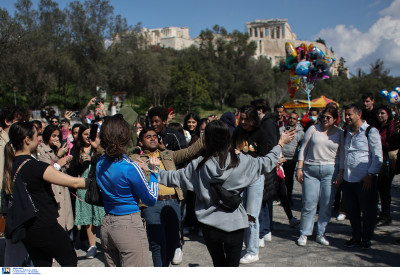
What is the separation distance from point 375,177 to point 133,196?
330cm

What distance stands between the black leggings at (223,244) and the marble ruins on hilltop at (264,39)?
75.2 m

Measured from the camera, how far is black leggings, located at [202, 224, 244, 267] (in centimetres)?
A: 281

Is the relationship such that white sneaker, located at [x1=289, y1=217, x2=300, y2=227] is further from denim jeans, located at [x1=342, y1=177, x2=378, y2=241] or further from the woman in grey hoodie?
the woman in grey hoodie

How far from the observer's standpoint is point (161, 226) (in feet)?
11.3

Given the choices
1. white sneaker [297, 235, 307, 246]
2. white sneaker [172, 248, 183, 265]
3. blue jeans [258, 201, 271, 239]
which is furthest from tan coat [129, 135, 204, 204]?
white sneaker [297, 235, 307, 246]

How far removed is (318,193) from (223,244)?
2.46 meters

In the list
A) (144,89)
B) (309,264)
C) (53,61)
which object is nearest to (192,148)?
(309,264)

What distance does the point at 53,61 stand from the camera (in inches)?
1310

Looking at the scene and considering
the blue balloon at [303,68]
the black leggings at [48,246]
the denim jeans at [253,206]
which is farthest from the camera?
the blue balloon at [303,68]

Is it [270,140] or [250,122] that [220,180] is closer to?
[250,122]

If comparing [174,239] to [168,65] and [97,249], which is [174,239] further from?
[168,65]

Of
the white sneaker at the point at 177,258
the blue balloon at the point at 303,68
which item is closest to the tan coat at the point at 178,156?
the white sneaker at the point at 177,258

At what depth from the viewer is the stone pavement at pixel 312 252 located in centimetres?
420

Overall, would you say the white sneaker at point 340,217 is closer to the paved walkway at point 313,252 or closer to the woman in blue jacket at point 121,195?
the paved walkway at point 313,252
